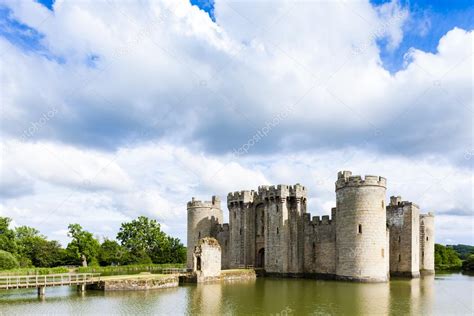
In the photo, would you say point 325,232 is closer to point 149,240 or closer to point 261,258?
point 261,258

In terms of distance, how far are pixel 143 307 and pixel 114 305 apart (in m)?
1.52

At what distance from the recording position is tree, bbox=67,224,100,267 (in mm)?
54831

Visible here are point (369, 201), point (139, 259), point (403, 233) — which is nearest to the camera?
point (369, 201)

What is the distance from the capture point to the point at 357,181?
3291cm

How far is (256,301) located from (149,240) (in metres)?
40.5

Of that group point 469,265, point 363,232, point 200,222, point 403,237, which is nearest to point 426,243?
point 403,237

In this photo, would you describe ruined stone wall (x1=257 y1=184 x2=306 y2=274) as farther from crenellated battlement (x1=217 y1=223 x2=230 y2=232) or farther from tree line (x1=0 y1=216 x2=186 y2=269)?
tree line (x1=0 y1=216 x2=186 y2=269)

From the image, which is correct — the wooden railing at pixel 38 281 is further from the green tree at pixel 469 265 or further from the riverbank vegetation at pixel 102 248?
the green tree at pixel 469 265

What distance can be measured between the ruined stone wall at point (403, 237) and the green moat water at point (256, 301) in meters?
7.32

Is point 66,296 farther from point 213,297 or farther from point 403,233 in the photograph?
point 403,233

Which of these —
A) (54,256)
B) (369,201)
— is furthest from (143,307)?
(54,256)

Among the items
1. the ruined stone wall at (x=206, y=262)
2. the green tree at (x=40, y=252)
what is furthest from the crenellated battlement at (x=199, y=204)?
the green tree at (x=40, y=252)

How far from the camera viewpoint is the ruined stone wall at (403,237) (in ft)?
123

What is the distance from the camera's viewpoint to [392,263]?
1503 inches
